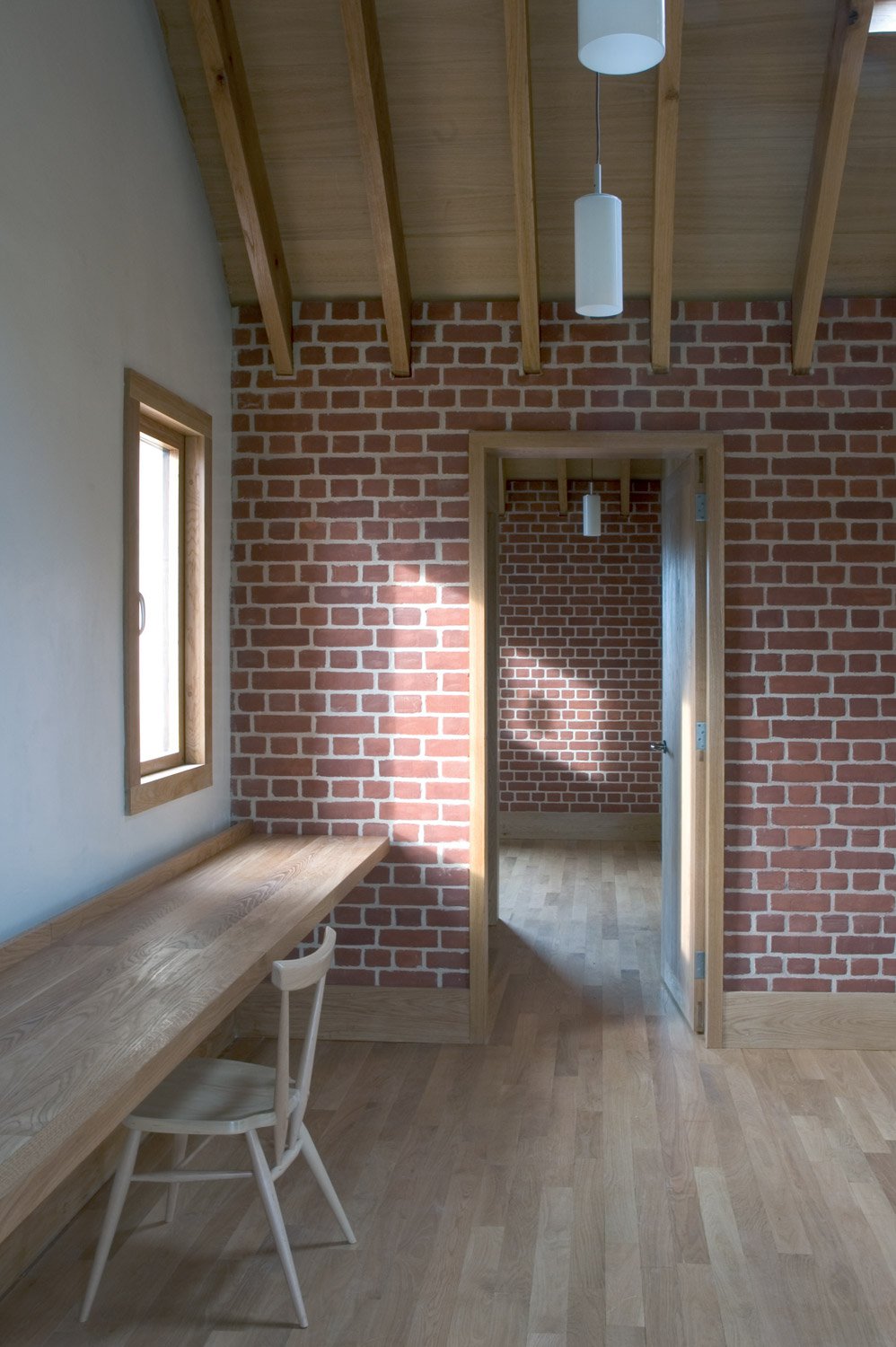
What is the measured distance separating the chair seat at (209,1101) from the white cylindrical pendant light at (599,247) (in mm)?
2165

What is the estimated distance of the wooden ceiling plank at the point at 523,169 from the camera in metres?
3.39

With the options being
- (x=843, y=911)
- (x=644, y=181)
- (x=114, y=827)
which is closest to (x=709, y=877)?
(x=843, y=911)

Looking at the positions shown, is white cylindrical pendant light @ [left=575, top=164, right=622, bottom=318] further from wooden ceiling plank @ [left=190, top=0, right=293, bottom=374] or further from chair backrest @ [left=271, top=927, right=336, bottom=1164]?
chair backrest @ [left=271, top=927, right=336, bottom=1164]

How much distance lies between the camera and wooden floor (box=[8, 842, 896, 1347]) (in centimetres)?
265


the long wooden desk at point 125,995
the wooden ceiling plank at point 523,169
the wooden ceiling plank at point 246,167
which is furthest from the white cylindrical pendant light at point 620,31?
the long wooden desk at point 125,995

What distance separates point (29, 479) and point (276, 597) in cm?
173

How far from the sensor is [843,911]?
4473 mm

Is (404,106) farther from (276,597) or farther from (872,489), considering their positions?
(872,489)

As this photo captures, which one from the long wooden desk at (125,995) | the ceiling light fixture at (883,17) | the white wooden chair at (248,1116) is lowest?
the white wooden chair at (248,1116)

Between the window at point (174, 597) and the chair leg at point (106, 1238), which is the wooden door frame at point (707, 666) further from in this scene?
the chair leg at point (106, 1238)

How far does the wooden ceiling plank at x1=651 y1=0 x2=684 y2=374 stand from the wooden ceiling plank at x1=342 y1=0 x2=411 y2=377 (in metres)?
0.87

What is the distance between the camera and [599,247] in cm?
318

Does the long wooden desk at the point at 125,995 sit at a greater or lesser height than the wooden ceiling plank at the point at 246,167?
lesser

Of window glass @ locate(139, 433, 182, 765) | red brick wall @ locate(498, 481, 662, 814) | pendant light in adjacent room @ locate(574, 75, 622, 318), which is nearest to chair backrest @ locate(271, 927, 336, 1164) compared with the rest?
window glass @ locate(139, 433, 182, 765)
